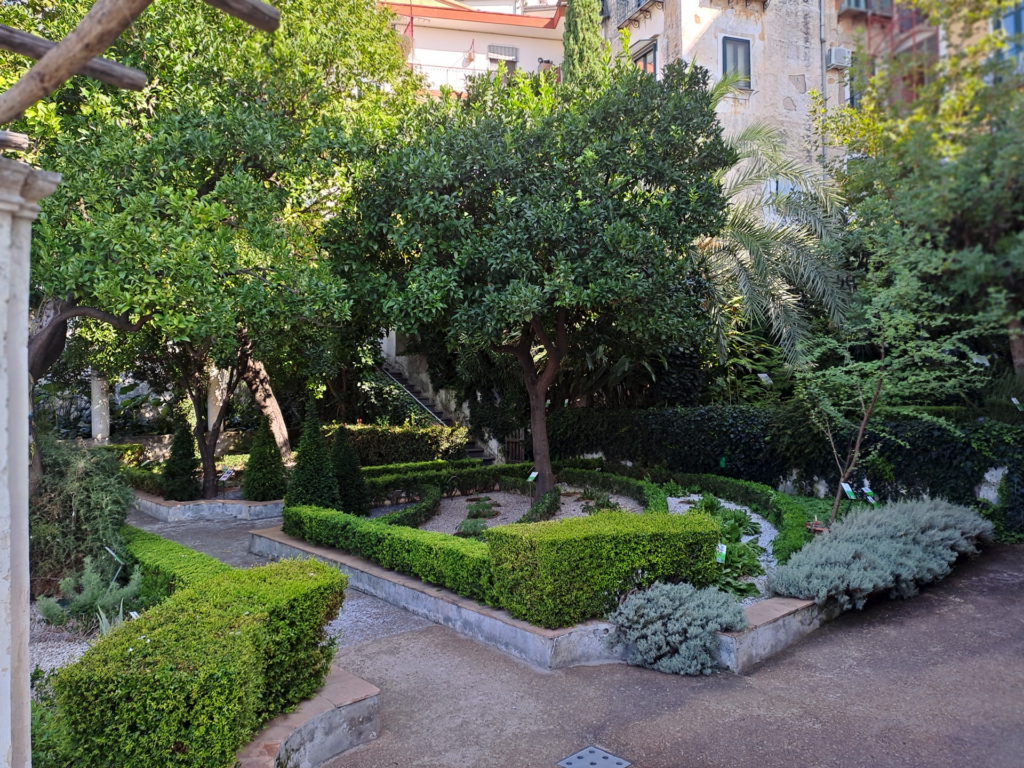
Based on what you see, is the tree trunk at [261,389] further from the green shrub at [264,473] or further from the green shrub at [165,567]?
the green shrub at [165,567]

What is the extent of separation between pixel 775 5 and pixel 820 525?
1309cm

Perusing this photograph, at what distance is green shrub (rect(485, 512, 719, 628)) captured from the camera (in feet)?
18.2

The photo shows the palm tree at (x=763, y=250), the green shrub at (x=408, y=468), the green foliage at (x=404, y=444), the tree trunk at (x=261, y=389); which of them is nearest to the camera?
the palm tree at (x=763, y=250)

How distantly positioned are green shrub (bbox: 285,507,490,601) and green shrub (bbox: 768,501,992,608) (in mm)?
2604

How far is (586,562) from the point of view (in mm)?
5641

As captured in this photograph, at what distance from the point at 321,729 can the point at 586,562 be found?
2.34 m

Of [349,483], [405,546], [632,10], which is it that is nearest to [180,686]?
[405,546]

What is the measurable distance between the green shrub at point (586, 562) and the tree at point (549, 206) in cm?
325

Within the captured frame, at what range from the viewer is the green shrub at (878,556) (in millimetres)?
5977

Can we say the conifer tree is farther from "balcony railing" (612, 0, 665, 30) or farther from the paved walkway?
the paved walkway

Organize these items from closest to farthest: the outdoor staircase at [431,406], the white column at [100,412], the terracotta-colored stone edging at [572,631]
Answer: the terracotta-colored stone edging at [572,631] < the outdoor staircase at [431,406] < the white column at [100,412]

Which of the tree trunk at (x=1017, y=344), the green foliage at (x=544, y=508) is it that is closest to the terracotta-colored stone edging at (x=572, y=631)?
the green foliage at (x=544, y=508)

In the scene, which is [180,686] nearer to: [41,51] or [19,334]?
[19,334]

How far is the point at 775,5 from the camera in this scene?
53.2 ft
